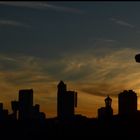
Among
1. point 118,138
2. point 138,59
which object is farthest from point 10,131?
point 138,59

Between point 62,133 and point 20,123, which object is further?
point 20,123

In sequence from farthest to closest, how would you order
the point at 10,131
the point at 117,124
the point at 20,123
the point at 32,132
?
the point at 20,123 → the point at 10,131 → the point at 32,132 → the point at 117,124

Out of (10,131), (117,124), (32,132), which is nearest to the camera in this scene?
(117,124)

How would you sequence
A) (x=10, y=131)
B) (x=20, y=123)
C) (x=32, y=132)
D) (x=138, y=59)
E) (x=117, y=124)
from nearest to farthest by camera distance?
(x=138, y=59) < (x=117, y=124) < (x=32, y=132) < (x=10, y=131) < (x=20, y=123)

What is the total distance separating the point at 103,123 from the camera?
81500 mm

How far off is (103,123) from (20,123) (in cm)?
4250

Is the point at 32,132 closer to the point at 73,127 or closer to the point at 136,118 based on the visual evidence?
the point at 73,127

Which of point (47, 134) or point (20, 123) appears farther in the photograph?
point (20, 123)

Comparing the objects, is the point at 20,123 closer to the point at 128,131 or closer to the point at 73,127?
the point at 73,127

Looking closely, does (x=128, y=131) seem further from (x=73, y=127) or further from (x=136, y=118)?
(x=73, y=127)

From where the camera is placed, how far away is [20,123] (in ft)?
396

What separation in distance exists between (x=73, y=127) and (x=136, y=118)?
17473mm

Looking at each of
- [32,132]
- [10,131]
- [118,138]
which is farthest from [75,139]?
[10,131]

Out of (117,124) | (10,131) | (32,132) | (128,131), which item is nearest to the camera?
(128,131)
